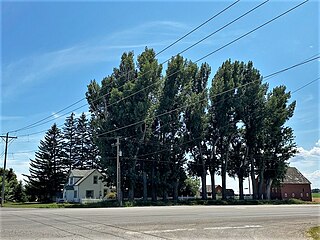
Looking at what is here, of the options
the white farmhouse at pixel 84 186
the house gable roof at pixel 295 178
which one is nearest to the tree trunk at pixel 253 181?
the house gable roof at pixel 295 178

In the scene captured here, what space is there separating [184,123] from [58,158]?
34.6 m

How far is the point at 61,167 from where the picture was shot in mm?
77688

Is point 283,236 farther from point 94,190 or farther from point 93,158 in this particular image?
point 93,158

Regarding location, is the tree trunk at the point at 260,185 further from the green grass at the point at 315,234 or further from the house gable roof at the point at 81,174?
the green grass at the point at 315,234

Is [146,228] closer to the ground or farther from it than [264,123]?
closer to the ground

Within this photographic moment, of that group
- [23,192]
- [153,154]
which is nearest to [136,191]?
[153,154]

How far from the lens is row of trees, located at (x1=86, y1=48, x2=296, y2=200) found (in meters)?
49.1

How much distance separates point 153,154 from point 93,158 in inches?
1324

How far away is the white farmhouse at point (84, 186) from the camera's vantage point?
2621 inches

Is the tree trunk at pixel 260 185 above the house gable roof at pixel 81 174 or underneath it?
underneath

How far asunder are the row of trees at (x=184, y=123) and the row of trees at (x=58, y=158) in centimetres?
1735

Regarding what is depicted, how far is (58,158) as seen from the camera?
77625 mm

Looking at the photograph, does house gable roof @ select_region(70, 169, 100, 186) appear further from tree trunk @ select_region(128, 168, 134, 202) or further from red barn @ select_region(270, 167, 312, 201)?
red barn @ select_region(270, 167, 312, 201)

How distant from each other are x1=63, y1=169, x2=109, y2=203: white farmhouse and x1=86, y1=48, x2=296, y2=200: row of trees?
47.8 ft
